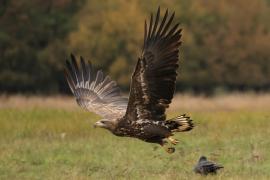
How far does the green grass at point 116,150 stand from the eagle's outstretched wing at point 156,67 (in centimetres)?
112

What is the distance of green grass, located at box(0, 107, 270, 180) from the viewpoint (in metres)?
11.8

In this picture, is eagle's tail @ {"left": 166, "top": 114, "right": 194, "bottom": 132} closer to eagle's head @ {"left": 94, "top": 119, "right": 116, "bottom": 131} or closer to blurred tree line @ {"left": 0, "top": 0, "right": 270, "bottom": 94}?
eagle's head @ {"left": 94, "top": 119, "right": 116, "bottom": 131}

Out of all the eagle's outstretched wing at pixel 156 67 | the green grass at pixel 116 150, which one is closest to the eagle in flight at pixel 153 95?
the eagle's outstretched wing at pixel 156 67

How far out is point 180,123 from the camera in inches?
424

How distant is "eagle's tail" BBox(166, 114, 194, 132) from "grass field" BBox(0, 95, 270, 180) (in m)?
0.64

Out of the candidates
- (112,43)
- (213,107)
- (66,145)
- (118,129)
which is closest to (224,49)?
(112,43)

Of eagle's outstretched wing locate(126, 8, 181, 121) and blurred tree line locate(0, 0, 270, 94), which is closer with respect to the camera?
eagle's outstretched wing locate(126, 8, 181, 121)

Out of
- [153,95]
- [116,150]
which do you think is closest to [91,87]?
[116,150]

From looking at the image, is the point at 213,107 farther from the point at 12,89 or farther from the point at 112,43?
the point at 12,89

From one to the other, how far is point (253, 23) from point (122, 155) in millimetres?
37805

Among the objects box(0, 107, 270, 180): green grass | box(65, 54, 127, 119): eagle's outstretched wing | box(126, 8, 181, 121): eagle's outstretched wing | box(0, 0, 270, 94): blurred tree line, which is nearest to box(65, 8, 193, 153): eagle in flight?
box(126, 8, 181, 121): eagle's outstretched wing

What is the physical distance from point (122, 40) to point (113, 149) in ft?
103

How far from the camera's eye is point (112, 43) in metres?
45.3

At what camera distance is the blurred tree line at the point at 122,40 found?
4494 cm
